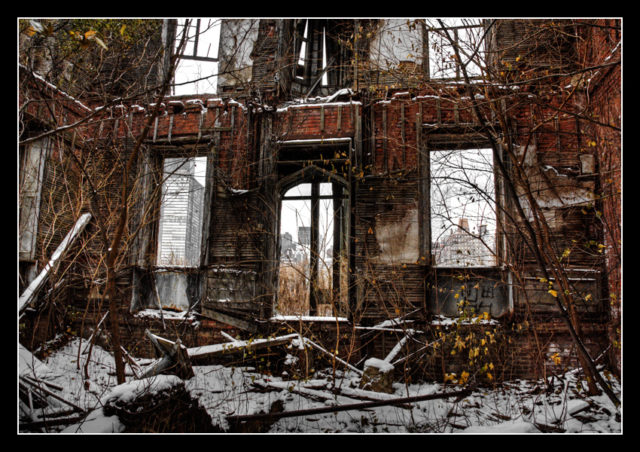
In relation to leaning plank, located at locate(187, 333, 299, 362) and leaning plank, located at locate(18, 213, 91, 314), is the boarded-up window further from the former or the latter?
leaning plank, located at locate(187, 333, 299, 362)

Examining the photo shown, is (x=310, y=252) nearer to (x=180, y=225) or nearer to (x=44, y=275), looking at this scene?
(x=180, y=225)

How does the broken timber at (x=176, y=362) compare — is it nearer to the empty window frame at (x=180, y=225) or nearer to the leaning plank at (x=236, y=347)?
the leaning plank at (x=236, y=347)

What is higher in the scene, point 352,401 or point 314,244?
point 314,244

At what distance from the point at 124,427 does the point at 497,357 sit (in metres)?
4.84

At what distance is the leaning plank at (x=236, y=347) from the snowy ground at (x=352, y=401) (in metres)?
0.30

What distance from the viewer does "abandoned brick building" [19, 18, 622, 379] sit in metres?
5.34

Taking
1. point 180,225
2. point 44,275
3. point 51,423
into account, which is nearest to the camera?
point 51,423

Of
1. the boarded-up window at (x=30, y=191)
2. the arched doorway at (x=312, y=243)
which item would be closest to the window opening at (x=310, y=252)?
the arched doorway at (x=312, y=243)

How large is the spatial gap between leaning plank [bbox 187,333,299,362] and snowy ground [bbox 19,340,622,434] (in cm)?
30

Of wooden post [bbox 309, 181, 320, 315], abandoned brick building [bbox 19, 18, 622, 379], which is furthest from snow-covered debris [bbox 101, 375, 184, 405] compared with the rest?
wooden post [bbox 309, 181, 320, 315]

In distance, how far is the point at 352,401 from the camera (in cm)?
430

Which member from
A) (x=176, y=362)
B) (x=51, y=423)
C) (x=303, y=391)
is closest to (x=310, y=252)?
(x=303, y=391)

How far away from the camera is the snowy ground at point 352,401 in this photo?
3.61m

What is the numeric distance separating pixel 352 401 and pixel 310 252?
230 cm
